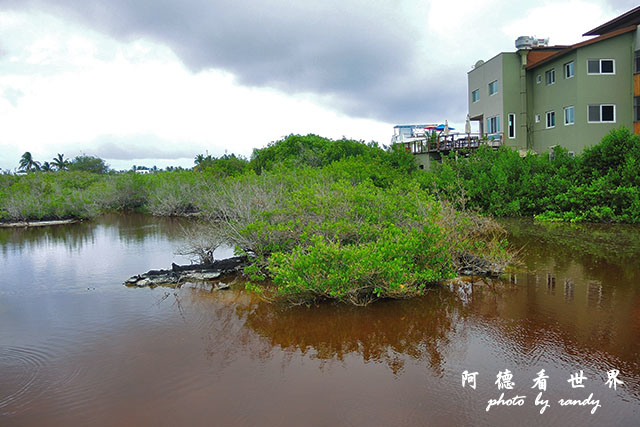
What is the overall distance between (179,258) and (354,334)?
9300 millimetres

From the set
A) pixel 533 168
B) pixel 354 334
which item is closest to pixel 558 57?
pixel 533 168

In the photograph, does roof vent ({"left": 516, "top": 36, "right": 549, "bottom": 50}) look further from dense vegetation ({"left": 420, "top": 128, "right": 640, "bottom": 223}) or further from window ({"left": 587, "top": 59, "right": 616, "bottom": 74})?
dense vegetation ({"left": 420, "top": 128, "right": 640, "bottom": 223})

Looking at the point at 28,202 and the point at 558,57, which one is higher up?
the point at 558,57

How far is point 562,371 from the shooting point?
6562 mm

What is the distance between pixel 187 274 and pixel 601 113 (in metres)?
21.6

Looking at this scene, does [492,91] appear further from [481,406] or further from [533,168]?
[481,406]

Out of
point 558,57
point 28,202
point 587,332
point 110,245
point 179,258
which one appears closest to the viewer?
point 587,332

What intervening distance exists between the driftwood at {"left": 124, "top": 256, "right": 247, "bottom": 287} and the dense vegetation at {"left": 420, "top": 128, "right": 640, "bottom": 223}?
8945mm

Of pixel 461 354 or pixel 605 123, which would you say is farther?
pixel 605 123

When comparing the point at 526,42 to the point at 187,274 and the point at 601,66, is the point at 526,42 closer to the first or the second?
the point at 601,66

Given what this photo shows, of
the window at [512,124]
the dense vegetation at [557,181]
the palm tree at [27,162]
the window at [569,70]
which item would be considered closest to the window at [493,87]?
the window at [512,124]

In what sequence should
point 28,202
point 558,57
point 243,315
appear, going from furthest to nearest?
point 28,202 < point 558,57 < point 243,315

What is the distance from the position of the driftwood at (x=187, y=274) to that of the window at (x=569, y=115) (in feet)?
64.0

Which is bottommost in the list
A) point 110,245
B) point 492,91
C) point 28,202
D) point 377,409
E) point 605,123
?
point 377,409
